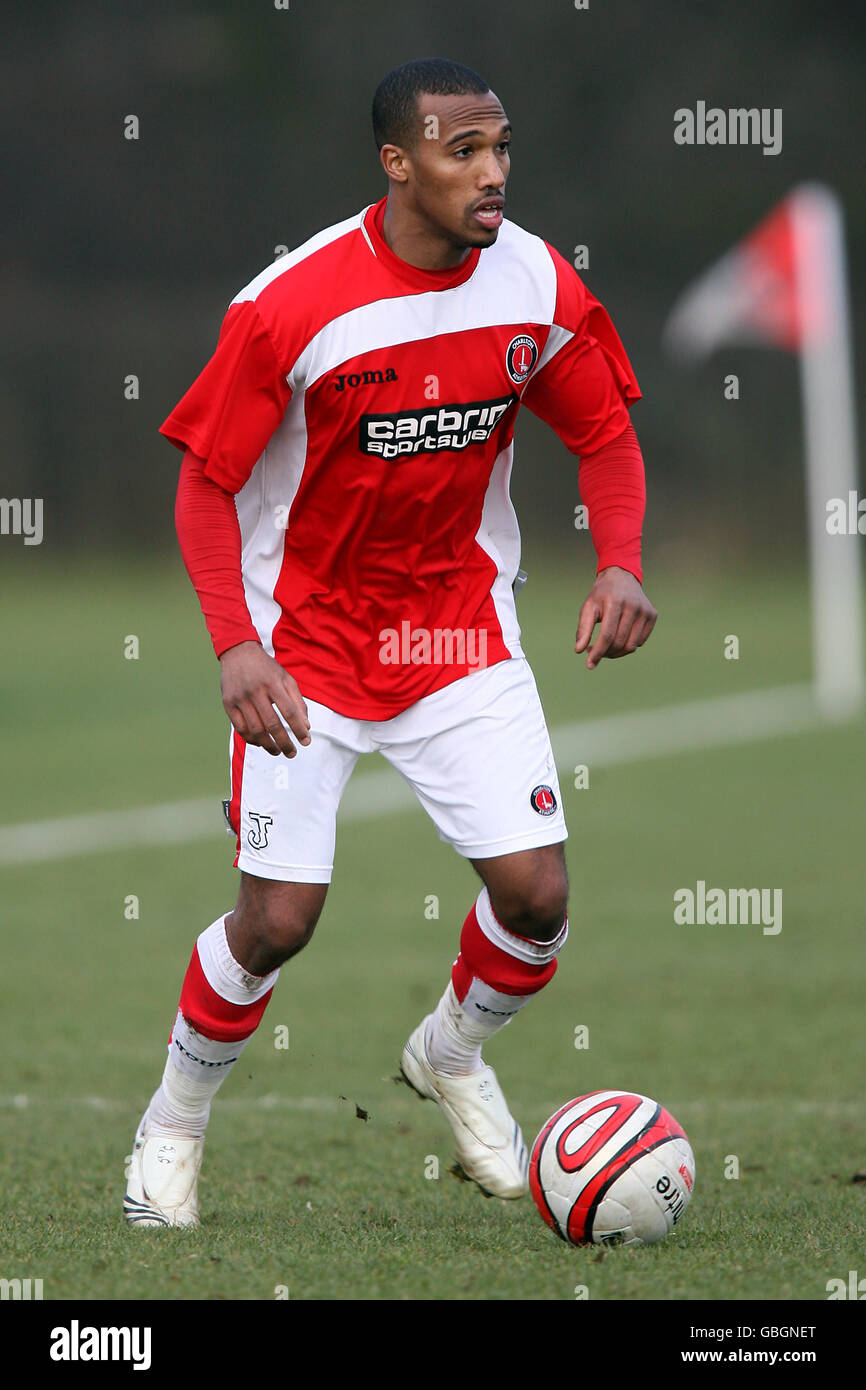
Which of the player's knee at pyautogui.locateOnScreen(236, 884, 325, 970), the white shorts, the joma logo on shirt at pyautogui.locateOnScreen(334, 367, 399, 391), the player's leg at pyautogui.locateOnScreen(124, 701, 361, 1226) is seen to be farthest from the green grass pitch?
the joma logo on shirt at pyautogui.locateOnScreen(334, 367, 399, 391)

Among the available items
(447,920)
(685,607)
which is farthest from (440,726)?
(685,607)

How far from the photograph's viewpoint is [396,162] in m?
→ 3.92

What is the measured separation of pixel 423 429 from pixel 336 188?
2455cm

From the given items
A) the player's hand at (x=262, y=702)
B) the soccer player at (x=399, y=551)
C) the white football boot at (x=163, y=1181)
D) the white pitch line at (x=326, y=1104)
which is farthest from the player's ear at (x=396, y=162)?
the white pitch line at (x=326, y=1104)

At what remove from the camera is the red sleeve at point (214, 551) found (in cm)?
383

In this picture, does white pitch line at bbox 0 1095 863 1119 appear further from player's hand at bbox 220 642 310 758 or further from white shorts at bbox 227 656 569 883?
player's hand at bbox 220 642 310 758

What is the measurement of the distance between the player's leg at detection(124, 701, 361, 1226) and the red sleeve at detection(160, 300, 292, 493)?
602 mm

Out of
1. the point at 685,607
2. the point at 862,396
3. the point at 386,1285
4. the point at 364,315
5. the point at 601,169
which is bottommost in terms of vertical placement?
the point at 386,1285

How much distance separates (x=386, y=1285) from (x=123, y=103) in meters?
27.3

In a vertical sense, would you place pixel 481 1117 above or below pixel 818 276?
below

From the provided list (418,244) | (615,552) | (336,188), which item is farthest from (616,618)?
(336,188)

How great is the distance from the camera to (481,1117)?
437 cm

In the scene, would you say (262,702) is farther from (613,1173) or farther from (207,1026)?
(613,1173)

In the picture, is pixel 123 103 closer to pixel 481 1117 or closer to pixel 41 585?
pixel 41 585
